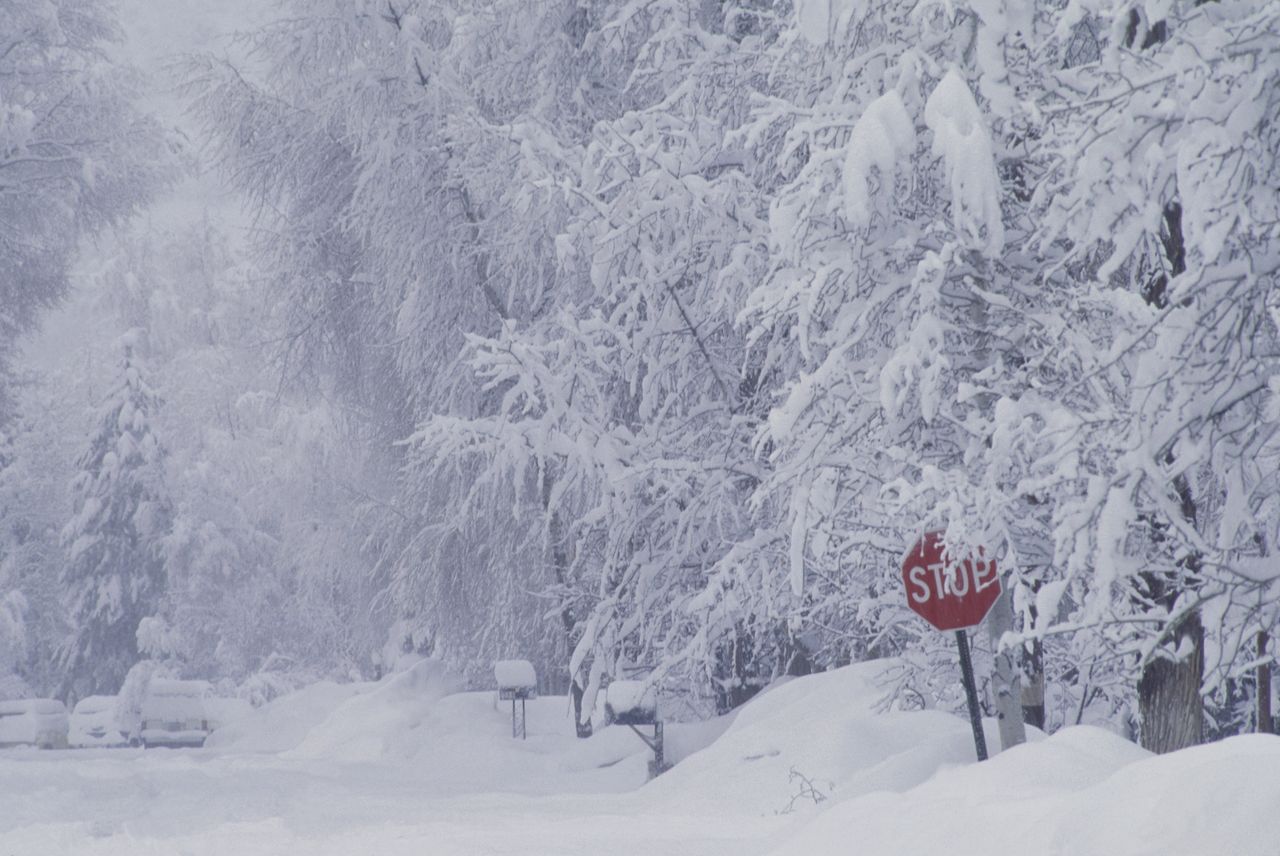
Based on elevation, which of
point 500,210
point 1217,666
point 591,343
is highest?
point 500,210

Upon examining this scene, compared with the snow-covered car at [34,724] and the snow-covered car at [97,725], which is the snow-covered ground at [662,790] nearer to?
the snow-covered car at [34,724]

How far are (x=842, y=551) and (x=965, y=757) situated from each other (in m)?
1.45

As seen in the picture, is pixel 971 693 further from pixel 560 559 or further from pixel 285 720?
pixel 285 720

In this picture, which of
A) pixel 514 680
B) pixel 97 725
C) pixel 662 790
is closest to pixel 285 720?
pixel 97 725

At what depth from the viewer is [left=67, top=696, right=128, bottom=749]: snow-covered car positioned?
30.7m

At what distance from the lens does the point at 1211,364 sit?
598cm

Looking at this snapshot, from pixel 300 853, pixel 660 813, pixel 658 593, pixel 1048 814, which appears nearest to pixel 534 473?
pixel 658 593

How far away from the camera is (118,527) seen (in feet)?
112

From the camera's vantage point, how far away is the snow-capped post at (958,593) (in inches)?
290

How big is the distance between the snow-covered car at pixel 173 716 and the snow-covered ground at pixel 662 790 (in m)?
8.55

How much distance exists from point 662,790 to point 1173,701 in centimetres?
387

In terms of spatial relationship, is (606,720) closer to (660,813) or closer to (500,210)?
(660,813)

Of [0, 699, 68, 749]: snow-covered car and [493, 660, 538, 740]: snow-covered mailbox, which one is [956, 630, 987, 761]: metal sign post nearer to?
[493, 660, 538, 740]: snow-covered mailbox

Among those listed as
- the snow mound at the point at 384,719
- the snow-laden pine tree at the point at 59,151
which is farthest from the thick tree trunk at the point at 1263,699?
the snow-laden pine tree at the point at 59,151
